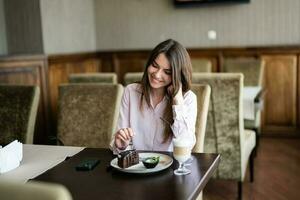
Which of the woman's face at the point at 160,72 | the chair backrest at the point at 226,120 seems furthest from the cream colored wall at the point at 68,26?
the woman's face at the point at 160,72

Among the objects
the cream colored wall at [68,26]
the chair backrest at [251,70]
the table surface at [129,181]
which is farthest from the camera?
the cream colored wall at [68,26]

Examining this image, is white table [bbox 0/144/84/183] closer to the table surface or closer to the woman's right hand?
the table surface

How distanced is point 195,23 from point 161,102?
3.46m

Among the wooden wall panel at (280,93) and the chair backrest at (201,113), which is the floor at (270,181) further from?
the chair backrest at (201,113)

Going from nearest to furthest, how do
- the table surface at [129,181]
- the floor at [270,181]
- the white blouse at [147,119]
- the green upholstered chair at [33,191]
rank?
1. the green upholstered chair at [33,191]
2. the table surface at [129,181]
3. the white blouse at [147,119]
4. the floor at [270,181]

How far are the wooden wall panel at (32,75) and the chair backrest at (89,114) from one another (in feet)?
5.66

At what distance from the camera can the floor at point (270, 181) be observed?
3.20 metres

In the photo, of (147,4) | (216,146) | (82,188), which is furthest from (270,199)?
(147,4)

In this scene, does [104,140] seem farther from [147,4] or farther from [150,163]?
[147,4]

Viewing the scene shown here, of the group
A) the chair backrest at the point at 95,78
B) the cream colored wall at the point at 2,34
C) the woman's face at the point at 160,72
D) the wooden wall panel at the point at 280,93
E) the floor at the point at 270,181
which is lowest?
the floor at the point at 270,181

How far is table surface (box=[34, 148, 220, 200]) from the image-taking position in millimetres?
1350

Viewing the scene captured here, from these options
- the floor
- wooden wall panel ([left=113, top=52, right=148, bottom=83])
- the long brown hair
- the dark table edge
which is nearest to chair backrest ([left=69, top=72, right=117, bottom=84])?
the floor

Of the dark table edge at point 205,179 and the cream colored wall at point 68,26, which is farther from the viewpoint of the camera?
the cream colored wall at point 68,26

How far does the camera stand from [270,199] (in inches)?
122
